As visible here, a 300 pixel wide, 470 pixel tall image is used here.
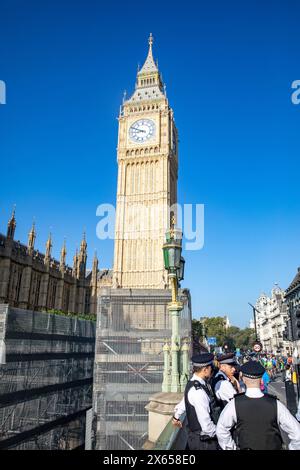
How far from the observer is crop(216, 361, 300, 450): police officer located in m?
3.19

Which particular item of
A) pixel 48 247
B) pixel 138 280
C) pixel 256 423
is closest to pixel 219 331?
pixel 138 280

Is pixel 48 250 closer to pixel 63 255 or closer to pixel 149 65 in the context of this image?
pixel 63 255

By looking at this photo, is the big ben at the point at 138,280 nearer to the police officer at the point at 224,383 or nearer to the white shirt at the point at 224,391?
the police officer at the point at 224,383

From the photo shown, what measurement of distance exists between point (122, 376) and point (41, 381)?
4.21m

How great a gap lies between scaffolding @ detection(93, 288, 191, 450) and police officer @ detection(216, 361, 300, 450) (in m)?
14.6

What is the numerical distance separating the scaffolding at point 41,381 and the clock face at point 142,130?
112 ft

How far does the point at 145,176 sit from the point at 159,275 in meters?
14.8

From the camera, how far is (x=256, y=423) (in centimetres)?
323

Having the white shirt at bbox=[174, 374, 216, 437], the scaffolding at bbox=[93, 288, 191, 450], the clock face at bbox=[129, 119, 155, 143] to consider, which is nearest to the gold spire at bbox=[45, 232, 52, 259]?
the clock face at bbox=[129, 119, 155, 143]
